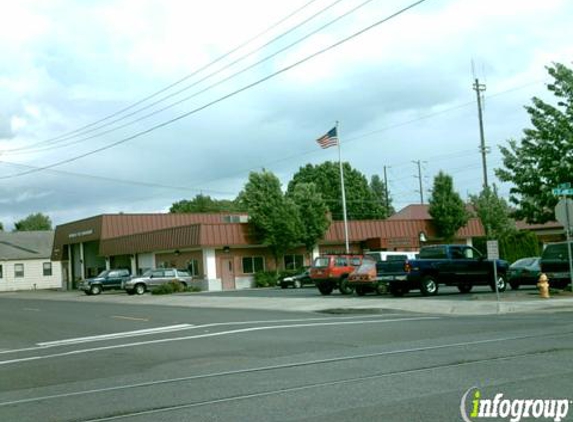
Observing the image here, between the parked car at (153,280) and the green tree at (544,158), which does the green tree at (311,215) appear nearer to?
the parked car at (153,280)

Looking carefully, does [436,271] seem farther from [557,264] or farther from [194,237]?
[194,237]

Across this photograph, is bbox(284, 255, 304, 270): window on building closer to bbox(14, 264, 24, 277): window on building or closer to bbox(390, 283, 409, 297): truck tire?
bbox(390, 283, 409, 297): truck tire

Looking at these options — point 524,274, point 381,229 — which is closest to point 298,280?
point 381,229

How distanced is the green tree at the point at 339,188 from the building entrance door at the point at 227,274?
116 ft

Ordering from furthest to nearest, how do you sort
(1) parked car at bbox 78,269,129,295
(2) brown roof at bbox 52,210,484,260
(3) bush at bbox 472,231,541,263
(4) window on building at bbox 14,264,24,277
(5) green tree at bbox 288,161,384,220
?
(5) green tree at bbox 288,161,384,220 < (4) window on building at bbox 14,264,24,277 < (1) parked car at bbox 78,269,129,295 < (2) brown roof at bbox 52,210,484,260 < (3) bush at bbox 472,231,541,263

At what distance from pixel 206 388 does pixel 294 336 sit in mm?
6149

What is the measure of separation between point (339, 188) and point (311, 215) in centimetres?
3478

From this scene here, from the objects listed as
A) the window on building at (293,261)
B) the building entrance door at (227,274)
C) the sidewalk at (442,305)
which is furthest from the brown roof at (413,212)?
the sidewalk at (442,305)

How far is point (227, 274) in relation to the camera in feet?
162

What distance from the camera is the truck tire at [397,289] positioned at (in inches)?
1104

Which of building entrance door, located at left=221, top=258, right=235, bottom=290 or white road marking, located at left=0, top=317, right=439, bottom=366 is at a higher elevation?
building entrance door, located at left=221, top=258, right=235, bottom=290

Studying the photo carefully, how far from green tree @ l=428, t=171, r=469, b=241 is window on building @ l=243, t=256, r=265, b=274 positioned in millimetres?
14062

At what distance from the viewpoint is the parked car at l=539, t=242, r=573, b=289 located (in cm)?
2667

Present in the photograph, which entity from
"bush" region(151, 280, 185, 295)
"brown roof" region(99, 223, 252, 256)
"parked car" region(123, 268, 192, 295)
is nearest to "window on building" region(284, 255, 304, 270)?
"brown roof" region(99, 223, 252, 256)
